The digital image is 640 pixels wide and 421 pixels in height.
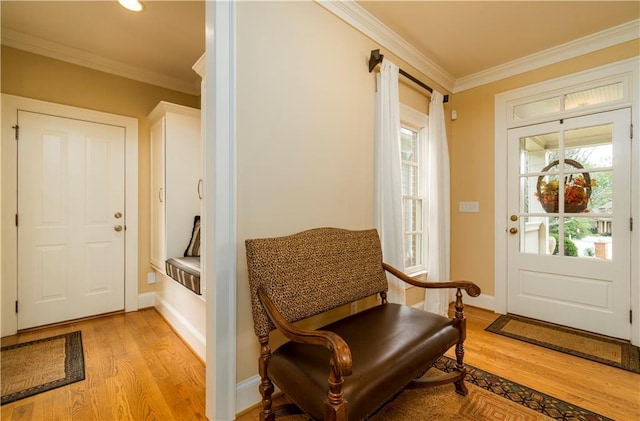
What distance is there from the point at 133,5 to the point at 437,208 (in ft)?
9.91

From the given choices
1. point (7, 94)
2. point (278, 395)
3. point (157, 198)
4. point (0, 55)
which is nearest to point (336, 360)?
point (278, 395)

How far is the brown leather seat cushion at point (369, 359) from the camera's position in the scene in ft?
3.49

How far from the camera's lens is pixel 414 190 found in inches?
115

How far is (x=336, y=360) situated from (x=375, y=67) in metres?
2.21

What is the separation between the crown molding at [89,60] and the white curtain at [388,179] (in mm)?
2288

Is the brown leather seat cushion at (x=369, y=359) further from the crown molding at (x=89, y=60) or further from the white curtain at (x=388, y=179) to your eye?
the crown molding at (x=89, y=60)

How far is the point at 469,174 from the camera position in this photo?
3197 mm

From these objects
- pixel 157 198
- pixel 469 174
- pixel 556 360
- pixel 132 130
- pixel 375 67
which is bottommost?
pixel 556 360

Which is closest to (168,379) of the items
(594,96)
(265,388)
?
(265,388)

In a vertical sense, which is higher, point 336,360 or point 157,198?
point 157,198

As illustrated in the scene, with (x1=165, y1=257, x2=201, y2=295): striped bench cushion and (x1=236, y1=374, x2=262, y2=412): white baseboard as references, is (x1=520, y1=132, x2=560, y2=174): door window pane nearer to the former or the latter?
(x1=236, y1=374, x2=262, y2=412): white baseboard

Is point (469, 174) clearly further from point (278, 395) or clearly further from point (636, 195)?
point (278, 395)

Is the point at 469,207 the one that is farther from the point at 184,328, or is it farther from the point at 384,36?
the point at 184,328

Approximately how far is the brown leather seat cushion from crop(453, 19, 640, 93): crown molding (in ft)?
9.06
